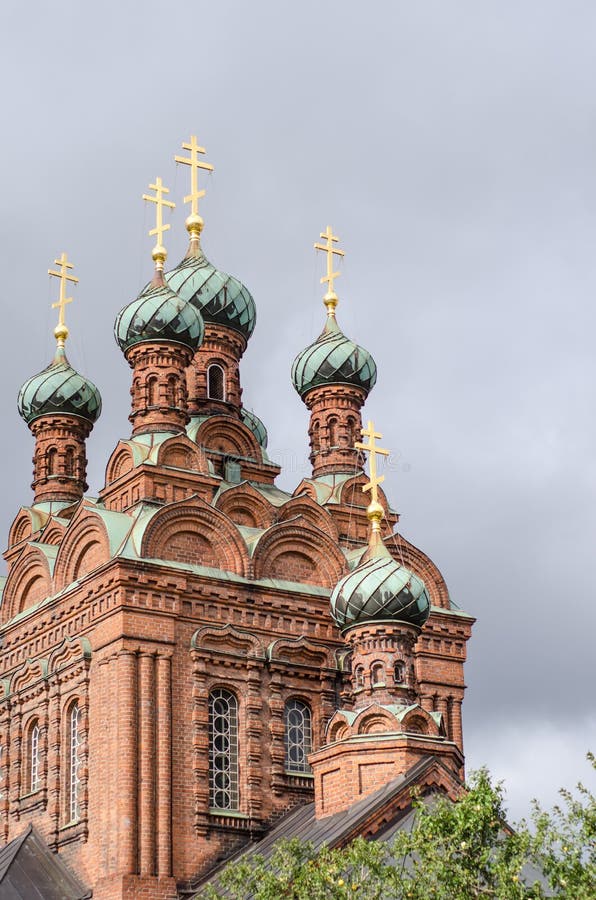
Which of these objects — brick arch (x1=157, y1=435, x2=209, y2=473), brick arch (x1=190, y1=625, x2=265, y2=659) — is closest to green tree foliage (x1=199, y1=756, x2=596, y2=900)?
brick arch (x1=190, y1=625, x2=265, y2=659)

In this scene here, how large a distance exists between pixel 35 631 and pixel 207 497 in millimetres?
2358

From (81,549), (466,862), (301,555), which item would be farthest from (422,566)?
(466,862)

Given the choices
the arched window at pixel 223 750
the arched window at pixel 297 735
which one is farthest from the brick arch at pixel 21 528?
the arched window at pixel 297 735

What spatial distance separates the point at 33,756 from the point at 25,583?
2112mm

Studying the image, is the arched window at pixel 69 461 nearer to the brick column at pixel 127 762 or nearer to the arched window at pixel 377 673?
the brick column at pixel 127 762

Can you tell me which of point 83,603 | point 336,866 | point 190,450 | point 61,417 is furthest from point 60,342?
point 336,866

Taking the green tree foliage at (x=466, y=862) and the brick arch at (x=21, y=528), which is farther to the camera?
the brick arch at (x=21, y=528)

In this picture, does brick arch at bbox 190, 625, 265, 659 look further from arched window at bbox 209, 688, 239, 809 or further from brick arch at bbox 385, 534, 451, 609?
brick arch at bbox 385, 534, 451, 609

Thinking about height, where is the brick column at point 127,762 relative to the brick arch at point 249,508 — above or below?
below

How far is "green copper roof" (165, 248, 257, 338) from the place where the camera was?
19719 millimetres

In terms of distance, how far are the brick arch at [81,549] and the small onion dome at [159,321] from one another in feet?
7.49

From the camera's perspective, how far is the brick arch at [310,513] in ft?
58.5

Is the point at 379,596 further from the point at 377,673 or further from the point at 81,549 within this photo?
the point at 81,549

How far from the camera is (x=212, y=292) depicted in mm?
19797
